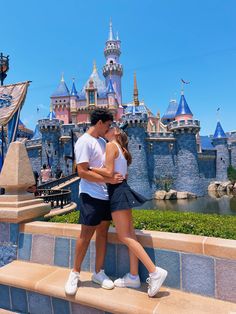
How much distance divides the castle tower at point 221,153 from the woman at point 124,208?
35424mm

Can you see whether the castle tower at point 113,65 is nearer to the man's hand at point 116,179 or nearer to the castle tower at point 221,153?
the castle tower at point 221,153

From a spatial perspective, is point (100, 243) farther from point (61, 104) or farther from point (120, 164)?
point (61, 104)

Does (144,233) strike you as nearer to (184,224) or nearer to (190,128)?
(184,224)

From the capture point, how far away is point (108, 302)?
2416mm

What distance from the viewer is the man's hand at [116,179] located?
2.57 m

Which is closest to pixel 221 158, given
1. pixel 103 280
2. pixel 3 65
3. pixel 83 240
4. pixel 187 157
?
pixel 187 157

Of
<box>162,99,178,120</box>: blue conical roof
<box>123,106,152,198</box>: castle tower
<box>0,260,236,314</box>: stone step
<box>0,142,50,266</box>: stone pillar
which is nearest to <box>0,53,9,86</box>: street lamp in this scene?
<box>123,106,152,198</box>: castle tower

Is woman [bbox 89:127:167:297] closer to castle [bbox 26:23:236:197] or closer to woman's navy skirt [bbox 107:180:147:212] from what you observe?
woman's navy skirt [bbox 107:180:147:212]

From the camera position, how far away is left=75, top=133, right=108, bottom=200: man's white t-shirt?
2596mm

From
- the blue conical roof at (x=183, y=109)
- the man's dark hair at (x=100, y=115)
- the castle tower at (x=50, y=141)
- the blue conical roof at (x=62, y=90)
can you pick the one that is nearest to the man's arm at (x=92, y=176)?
the man's dark hair at (x=100, y=115)

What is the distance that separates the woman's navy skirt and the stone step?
35.1 inches

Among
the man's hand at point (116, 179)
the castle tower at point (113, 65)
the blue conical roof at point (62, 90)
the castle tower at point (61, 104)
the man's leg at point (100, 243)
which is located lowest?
the man's leg at point (100, 243)

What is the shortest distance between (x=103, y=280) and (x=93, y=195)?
38.4 inches

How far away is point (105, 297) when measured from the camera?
2490 mm
